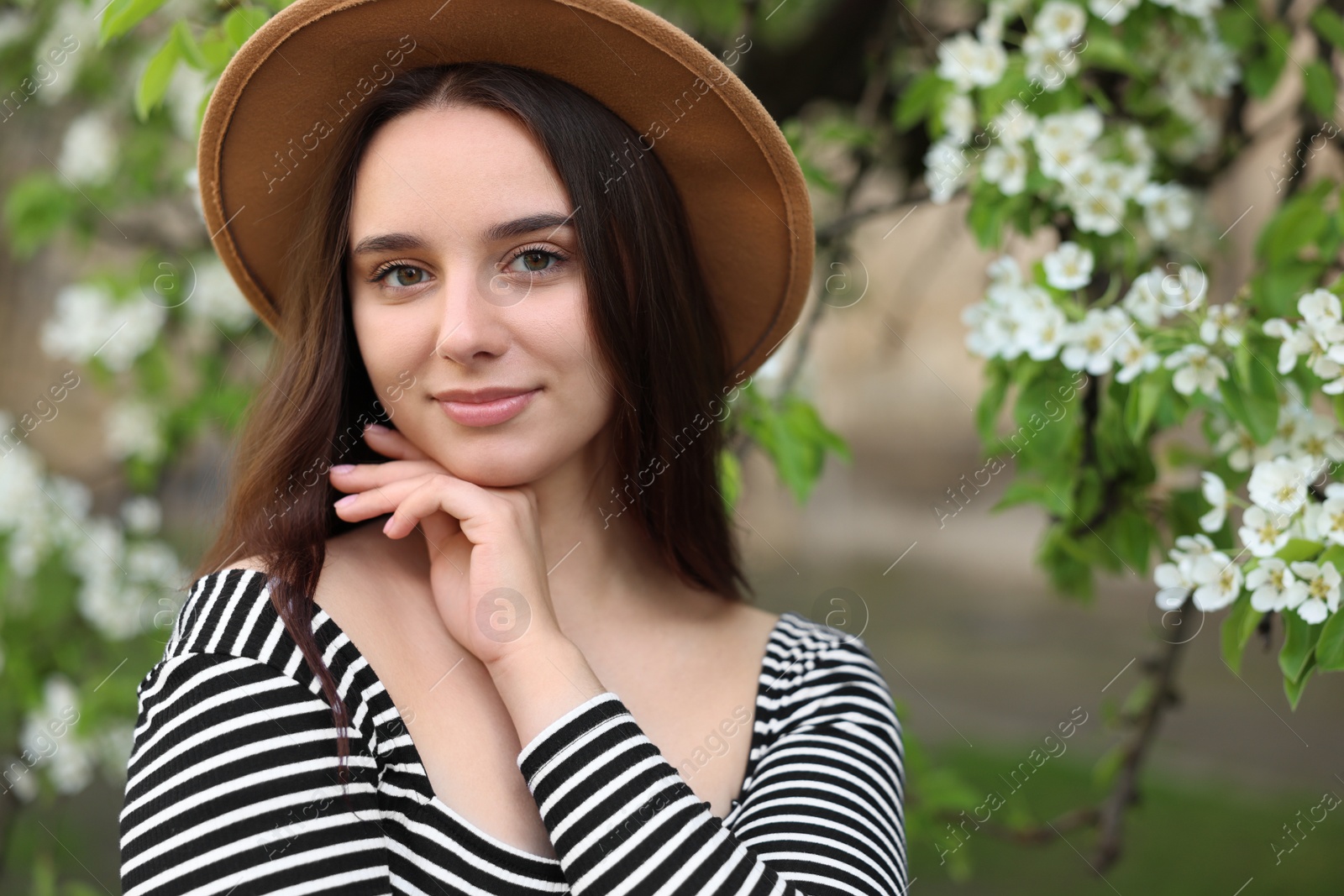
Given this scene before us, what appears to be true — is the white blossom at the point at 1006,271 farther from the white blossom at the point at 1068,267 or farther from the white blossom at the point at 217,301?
the white blossom at the point at 217,301

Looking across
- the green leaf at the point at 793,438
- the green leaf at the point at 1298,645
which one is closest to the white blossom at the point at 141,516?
the green leaf at the point at 793,438

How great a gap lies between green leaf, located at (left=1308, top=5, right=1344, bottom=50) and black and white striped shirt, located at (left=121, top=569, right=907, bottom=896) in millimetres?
1481

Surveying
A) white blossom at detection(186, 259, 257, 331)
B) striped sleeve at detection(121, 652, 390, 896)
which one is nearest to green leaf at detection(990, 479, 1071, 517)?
striped sleeve at detection(121, 652, 390, 896)

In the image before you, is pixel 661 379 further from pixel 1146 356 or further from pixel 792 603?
pixel 792 603

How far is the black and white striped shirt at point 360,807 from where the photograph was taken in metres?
0.92

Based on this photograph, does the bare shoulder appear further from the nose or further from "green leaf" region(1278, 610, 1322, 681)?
"green leaf" region(1278, 610, 1322, 681)

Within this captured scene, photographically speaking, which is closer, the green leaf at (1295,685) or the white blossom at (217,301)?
the green leaf at (1295,685)

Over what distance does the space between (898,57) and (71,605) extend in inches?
89.2

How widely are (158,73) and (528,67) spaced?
Answer: 2.07 feet

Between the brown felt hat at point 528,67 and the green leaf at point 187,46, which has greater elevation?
the green leaf at point 187,46

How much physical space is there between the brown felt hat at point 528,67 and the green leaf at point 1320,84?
1057 mm

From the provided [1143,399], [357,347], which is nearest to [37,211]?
[357,347]

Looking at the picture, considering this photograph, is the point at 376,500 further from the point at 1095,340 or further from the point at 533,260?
the point at 1095,340

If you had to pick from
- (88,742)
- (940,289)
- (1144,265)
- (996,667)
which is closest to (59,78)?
(88,742)
